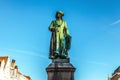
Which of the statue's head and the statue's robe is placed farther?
the statue's head

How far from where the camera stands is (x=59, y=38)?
61.7ft

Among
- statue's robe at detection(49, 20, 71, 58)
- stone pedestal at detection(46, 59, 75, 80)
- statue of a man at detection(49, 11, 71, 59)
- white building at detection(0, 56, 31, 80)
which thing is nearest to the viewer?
stone pedestal at detection(46, 59, 75, 80)

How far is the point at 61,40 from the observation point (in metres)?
18.7

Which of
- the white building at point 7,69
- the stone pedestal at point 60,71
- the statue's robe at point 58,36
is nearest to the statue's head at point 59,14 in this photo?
the statue's robe at point 58,36

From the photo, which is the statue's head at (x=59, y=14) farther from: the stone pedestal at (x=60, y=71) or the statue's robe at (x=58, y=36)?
the stone pedestal at (x=60, y=71)

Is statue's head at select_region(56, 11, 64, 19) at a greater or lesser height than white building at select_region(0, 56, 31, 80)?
lesser

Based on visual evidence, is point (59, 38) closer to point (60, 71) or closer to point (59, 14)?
point (59, 14)

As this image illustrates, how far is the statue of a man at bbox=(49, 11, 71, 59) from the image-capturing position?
18.3 m

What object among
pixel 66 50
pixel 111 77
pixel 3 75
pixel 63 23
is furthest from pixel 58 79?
pixel 111 77

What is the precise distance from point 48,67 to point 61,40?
1.92m

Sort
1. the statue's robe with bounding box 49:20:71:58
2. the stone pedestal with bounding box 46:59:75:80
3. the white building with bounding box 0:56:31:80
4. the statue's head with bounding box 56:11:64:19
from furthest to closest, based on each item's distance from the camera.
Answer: the white building with bounding box 0:56:31:80, the statue's head with bounding box 56:11:64:19, the statue's robe with bounding box 49:20:71:58, the stone pedestal with bounding box 46:59:75:80

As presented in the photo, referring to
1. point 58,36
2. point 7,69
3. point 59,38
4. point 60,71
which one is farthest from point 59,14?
point 7,69

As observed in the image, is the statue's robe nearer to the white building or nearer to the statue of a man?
the statue of a man

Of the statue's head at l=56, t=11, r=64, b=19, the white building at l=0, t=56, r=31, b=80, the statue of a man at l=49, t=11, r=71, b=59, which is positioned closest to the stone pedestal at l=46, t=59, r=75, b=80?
the statue of a man at l=49, t=11, r=71, b=59
